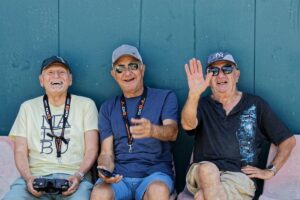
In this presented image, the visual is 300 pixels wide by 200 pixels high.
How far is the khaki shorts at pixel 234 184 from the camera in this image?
421 cm

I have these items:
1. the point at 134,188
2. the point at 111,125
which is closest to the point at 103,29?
the point at 111,125

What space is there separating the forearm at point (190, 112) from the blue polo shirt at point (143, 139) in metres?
0.20

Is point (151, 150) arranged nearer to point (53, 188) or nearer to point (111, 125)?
point (111, 125)

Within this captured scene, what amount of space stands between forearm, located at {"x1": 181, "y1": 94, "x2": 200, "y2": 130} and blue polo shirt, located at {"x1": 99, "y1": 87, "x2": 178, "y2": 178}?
0.20m

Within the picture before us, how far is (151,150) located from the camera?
4555 millimetres

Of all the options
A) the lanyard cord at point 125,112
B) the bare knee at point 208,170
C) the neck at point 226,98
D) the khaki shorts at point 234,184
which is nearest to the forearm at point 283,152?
the khaki shorts at point 234,184

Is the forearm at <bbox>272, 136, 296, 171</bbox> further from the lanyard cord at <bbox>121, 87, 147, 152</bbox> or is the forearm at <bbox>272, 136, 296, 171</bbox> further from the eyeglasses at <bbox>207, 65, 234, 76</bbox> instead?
the lanyard cord at <bbox>121, 87, 147, 152</bbox>

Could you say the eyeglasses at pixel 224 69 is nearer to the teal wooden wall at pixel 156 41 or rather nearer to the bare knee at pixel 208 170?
the teal wooden wall at pixel 156 41

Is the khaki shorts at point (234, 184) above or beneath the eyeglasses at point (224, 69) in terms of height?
beneath

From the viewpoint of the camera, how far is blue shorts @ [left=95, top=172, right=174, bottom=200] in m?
4.27

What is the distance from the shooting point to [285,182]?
4.57 m

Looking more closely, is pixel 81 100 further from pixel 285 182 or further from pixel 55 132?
pixel 285 182

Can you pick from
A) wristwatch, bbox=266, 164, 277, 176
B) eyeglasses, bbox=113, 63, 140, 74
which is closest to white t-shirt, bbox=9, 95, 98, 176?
eyeglasses, bbox=113, 63, 140, 74

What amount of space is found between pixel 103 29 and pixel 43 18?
49 cm
